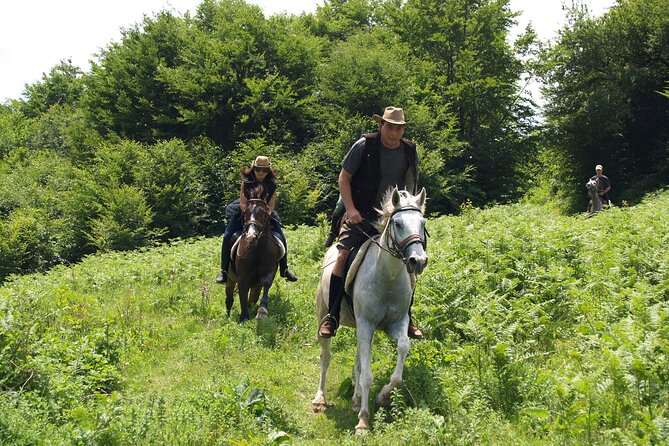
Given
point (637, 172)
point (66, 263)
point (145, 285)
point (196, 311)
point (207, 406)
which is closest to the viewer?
point (207, 406)

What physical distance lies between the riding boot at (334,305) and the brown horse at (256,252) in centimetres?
402

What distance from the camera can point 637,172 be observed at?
112 feet

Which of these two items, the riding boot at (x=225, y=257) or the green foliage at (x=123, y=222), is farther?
the green foliage at (x=123, y=222)

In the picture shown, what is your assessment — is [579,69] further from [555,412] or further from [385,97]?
[555,412]

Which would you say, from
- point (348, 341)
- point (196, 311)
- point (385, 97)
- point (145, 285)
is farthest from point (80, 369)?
point (385, 97)

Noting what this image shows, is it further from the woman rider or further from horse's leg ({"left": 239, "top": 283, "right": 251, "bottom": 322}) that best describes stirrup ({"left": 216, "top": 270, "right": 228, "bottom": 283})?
horse's leg ({"left": 239, "top": 283, "right": 251, "bottom": 322})

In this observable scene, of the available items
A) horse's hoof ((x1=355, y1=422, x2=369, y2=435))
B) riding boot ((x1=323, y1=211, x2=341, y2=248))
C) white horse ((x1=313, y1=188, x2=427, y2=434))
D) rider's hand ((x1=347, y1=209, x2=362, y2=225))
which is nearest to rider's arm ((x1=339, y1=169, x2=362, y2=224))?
rider's hand ((x1=347, y1=209, x2=362, y2=225))

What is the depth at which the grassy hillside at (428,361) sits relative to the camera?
212 inches

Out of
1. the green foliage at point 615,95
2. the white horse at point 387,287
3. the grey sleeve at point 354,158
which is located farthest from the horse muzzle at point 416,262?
the green foliage at point 615,95

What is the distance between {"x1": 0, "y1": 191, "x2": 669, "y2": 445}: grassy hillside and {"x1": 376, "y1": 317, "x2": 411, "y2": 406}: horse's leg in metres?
0.16

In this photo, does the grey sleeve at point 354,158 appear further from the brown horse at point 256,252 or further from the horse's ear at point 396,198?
the brown horse at point 256,252

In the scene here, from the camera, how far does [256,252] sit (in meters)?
11.8

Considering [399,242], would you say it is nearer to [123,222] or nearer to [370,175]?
[370,175]

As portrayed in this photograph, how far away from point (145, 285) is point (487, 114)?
30.1 meters
